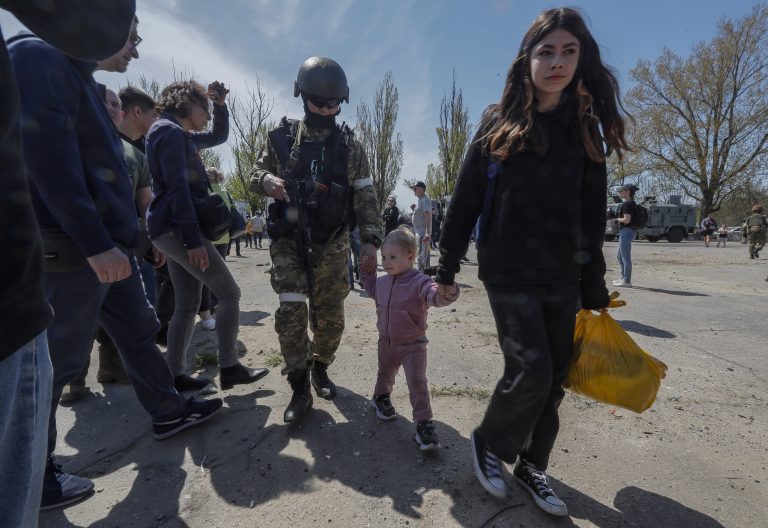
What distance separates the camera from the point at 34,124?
5.30ft

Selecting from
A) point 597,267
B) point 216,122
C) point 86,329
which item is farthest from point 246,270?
point 597,267

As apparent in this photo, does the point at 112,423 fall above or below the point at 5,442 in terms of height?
below

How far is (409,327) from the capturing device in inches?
89.7

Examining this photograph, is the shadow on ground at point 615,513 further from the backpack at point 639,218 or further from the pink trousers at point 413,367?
the backpack at point 639,218

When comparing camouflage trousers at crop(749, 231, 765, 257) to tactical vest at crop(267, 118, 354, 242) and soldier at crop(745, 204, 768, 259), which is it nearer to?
soldier at crop(745, 204, 768, 259)

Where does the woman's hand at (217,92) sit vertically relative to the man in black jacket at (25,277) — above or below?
above

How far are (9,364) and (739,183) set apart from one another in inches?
1442

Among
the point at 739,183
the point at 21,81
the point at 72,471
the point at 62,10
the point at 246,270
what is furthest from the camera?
the point at 739,183

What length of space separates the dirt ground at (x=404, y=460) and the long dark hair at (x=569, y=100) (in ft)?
4.93

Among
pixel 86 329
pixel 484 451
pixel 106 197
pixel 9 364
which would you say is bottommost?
pixel 484 451

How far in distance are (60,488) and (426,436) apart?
1673 millimetres

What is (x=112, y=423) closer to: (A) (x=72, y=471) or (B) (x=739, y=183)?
(A) (x=72, y=471)

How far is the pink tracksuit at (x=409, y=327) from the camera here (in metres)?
2.23

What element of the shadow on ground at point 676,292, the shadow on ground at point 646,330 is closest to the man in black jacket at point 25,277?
the shadow on ground at point 646,330
